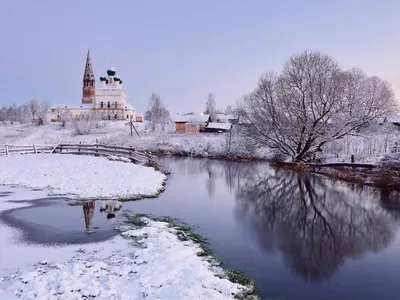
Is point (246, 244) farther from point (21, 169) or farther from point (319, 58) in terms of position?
point (319, 58)

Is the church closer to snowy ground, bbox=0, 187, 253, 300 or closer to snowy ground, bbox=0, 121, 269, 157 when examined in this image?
snowy ground, bbox=0, 121, 269, 157

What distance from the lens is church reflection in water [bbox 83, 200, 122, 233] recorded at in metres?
11.3

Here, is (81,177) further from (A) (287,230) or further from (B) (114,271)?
(B) (114,271)

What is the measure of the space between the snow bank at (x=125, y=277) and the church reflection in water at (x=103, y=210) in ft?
8.41

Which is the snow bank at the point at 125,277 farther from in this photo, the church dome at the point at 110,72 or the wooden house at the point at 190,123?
the church dome at the point at 110,72

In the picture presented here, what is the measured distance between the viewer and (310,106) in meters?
33.0

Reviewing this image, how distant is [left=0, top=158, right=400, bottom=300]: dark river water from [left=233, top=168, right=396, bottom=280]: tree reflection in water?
3 cm

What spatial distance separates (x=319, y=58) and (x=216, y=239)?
29.1m

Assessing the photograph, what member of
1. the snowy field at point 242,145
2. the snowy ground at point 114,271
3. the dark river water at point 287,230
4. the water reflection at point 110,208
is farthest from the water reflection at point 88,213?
the snowy field at point 242,145

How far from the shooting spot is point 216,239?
10273 mm

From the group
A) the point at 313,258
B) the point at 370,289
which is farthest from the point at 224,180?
the point at 370,289

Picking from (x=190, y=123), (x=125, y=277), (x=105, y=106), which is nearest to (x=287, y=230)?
(x=125, y=277)

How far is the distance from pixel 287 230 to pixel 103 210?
731 centimetres

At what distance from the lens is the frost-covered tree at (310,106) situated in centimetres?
3256
